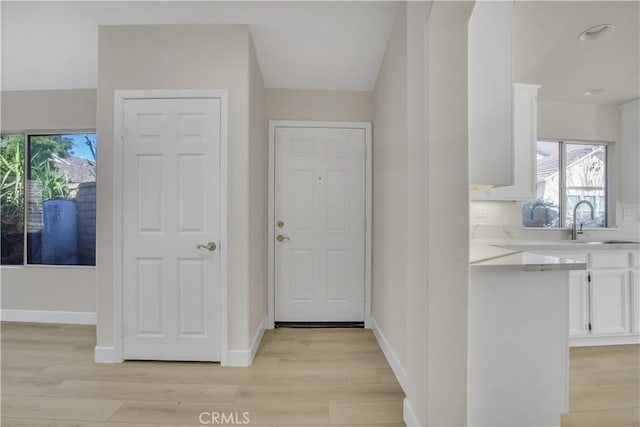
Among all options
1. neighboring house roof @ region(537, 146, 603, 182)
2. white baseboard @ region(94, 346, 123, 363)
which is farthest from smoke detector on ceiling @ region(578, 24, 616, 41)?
white baseboard @ region(94, 346, 123, 363)

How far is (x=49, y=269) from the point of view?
9.74 feet

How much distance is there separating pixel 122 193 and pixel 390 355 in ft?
8.01

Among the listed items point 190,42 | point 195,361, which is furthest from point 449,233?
point 190,42

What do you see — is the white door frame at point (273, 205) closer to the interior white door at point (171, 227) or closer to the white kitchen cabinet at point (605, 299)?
the interior white door at point (171, 227)

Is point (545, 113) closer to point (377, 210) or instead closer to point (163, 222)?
point (377, 210)

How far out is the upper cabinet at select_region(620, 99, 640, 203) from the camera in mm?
2947

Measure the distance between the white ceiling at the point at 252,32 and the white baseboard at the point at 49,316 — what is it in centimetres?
244

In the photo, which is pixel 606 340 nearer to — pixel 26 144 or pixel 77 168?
pixel 77 168

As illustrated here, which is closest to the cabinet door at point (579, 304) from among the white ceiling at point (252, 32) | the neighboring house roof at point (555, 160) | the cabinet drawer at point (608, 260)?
the cabinet drawer at point (608, 260)

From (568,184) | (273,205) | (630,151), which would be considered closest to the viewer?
(273,205)

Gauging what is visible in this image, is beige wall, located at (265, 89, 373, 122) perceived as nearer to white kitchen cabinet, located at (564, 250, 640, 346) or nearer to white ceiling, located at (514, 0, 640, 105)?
white ceiling, located at (514, 0, 640, 105)

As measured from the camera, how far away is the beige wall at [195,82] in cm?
211

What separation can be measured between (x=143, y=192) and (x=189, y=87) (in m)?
0.90

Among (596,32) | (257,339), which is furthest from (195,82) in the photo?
(596,32)
